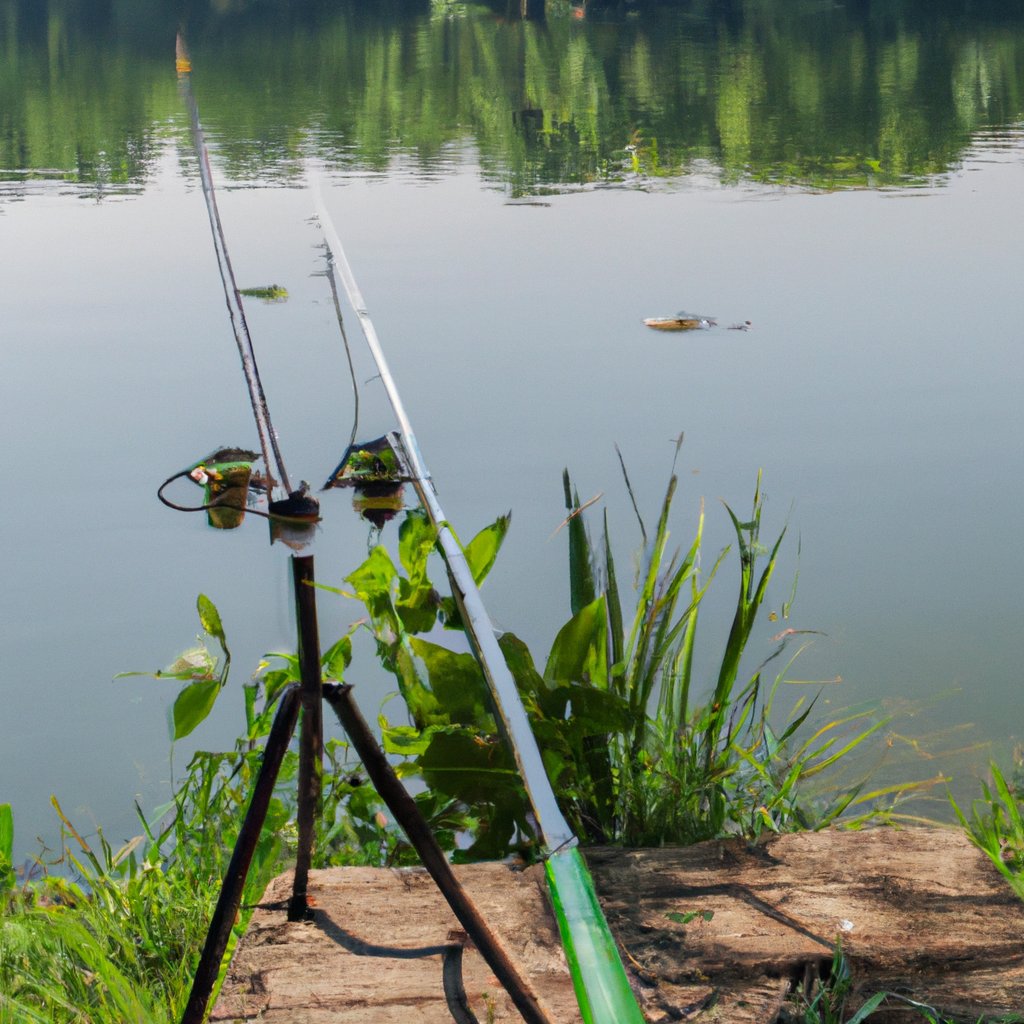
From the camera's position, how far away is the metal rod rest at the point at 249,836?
745 millimetres

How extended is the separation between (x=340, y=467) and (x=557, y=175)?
12.2 ft

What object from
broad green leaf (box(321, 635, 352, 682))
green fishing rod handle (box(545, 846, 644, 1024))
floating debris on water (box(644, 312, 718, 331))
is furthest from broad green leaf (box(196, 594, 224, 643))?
floating debris on water (box(644, 312, 718, 331))

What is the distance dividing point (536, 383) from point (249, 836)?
79.4 inches

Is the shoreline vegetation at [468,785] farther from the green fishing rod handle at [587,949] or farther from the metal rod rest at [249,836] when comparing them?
the green fishing rod handle at [587,949]

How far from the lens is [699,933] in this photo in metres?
1.04

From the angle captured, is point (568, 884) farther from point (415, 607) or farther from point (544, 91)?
point (544, 91)

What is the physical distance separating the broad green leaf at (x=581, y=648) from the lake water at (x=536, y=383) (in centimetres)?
33

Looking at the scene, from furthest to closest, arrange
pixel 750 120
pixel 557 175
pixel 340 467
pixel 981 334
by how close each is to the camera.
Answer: pixel 750 120 < pixel 557 175 < pixel 981 334 < pixel 340 467

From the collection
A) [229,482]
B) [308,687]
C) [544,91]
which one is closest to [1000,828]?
[308,687]

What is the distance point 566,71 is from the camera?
10414mm

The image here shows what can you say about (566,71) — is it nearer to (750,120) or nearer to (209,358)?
(750,120)

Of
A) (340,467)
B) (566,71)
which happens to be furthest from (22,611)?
(566,71)

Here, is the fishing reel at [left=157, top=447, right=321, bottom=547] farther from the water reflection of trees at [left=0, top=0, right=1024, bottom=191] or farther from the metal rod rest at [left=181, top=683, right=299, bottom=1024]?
the water reflection of trees at [left=0, top=0, right=1024, bottom=191]

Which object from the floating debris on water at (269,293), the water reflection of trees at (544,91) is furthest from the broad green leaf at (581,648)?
the water reflection of trees at (544,91)
